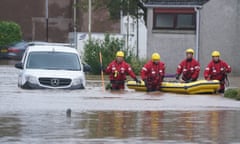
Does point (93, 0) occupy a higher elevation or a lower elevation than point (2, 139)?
higher

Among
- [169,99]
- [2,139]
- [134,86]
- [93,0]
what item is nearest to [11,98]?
[169,99]

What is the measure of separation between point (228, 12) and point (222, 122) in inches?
1036

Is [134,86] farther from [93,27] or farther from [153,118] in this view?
[93,27]

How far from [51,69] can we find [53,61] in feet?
1.85

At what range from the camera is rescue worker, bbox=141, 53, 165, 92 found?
91.8 ft

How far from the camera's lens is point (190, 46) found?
43.8 meters

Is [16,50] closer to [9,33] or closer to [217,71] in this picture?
[9,33]

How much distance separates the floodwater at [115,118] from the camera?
578 inches

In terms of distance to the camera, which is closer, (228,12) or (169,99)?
(169,99)

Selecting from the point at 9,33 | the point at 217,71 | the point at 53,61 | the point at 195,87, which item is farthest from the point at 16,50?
the point at 195,87

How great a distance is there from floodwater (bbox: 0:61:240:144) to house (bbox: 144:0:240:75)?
17.0 m

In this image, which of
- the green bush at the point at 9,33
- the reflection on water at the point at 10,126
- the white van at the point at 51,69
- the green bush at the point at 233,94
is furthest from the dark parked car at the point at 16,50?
the reflection on water at the point at 10,126

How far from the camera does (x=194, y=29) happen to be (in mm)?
43719

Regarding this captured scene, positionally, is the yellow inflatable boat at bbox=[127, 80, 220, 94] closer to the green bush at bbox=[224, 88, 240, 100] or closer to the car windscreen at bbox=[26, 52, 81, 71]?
the green bush at bbox=[224, 88, 240, 100]
